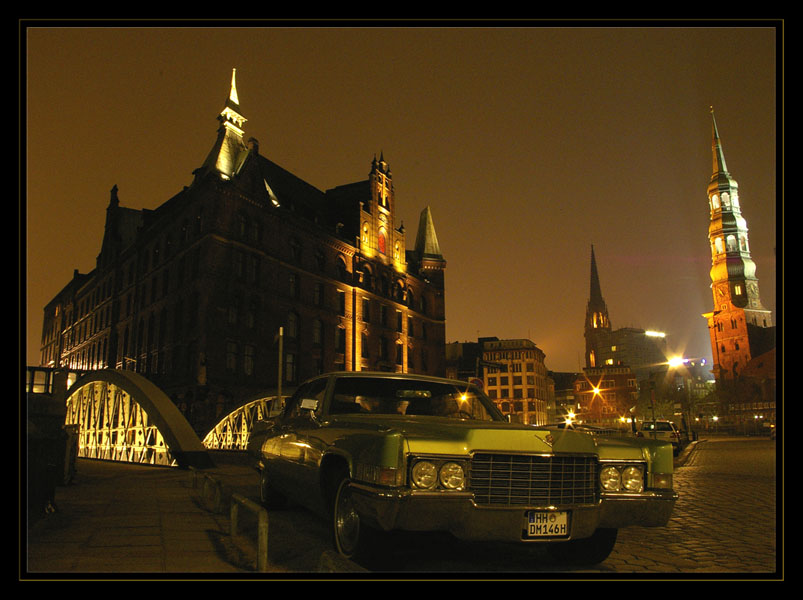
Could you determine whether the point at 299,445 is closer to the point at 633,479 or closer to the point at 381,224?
the point at 633,479

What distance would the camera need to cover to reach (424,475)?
4.38 meters

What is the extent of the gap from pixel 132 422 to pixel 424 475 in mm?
23451

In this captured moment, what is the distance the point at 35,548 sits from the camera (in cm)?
584

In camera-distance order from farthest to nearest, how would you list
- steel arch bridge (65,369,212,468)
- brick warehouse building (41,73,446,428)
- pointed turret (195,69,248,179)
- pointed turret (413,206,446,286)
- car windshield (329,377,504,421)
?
1. pointed turret (413,206,446,286)
2. pointed turret (195,69,248,179)
3. brick warehouse building (41,73,446,428)
4. steel arch bridge (65,369,212,468)
5. car windshield (329,377,504,421)

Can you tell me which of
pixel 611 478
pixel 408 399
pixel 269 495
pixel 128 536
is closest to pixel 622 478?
pixel 611 478

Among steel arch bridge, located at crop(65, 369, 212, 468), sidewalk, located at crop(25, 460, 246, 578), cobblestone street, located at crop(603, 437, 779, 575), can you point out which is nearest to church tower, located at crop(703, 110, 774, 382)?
steel arch bridge, located at crop(65, 369, 212, 468)

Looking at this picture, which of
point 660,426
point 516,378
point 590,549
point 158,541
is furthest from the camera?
point 516,378

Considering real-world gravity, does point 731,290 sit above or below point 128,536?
above

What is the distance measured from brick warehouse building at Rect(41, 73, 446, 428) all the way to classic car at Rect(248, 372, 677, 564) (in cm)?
2721

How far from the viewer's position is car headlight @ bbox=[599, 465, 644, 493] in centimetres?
504

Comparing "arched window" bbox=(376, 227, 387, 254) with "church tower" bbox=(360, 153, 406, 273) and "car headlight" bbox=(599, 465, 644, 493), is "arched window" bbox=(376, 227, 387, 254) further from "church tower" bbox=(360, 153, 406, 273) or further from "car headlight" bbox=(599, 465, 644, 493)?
"car headlight" bbox=(599, 465, 644, 493)

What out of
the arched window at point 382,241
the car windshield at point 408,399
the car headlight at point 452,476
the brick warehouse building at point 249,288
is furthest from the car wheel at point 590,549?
the arched window at point 382,241

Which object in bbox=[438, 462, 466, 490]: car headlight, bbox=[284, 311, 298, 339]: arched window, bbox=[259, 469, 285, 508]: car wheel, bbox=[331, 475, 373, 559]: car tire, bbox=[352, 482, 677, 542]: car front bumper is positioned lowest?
bbox=[259, 469, 285, 508]: car wheel

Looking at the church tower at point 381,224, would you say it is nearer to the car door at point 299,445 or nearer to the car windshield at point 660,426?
the car windshield at point 660,426
